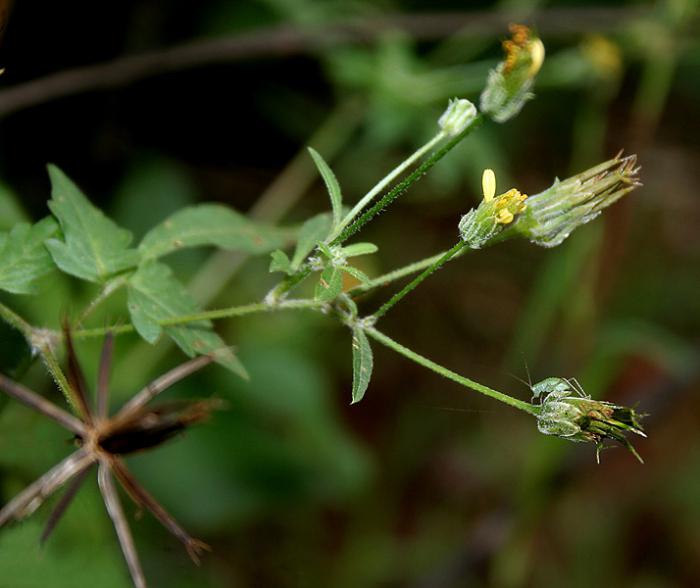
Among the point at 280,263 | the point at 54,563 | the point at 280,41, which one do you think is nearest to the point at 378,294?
the point at 280,41

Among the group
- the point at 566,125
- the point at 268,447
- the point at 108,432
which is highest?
the point at 566,125

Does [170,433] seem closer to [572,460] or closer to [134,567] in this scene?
[134,567]

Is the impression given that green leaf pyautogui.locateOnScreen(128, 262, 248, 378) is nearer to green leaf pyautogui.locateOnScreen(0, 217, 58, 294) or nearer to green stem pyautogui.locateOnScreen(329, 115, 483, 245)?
green leaf pyautogui.locateOnScreen(0, 217, 58, 294)

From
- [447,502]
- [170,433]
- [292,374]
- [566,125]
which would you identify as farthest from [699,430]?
[170,433]

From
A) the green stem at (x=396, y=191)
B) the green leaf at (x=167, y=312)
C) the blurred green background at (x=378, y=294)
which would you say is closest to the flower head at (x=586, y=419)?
the green stem at (x=396, y=191)

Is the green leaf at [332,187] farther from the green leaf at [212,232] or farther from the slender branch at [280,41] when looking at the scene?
the slender branch at [280,41]
